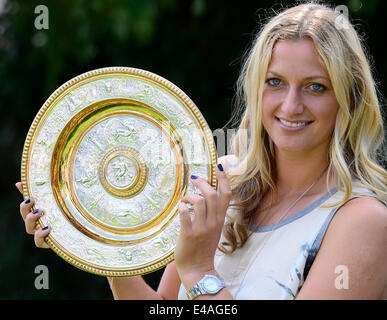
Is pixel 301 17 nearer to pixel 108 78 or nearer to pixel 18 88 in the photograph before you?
pixel 108 78

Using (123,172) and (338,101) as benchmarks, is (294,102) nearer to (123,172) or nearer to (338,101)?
(338,101)

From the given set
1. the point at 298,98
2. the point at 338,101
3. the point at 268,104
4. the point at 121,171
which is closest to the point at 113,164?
the point at 121,171

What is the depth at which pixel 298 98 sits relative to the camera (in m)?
2.16

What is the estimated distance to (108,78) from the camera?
2.32m

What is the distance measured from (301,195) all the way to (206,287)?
0.51 metres

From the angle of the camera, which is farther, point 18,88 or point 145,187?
point 18,88

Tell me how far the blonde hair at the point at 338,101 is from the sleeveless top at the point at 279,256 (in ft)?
0.18

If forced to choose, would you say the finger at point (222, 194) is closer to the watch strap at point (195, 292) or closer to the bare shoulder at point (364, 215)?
the watch strap at point (195, 292)

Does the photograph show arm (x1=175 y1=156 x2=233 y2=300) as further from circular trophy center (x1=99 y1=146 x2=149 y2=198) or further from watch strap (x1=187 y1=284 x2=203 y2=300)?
circular trophy center (x1=99 y1=146 x2=149 y2=198)

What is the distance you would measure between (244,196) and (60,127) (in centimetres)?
70

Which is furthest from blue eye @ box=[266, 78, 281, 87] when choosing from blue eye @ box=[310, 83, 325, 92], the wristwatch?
the wristwatch

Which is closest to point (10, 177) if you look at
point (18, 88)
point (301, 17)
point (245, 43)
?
point (18, 88)

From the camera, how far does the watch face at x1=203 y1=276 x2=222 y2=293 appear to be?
204 cm

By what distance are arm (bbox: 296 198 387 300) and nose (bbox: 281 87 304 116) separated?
1.17ft
